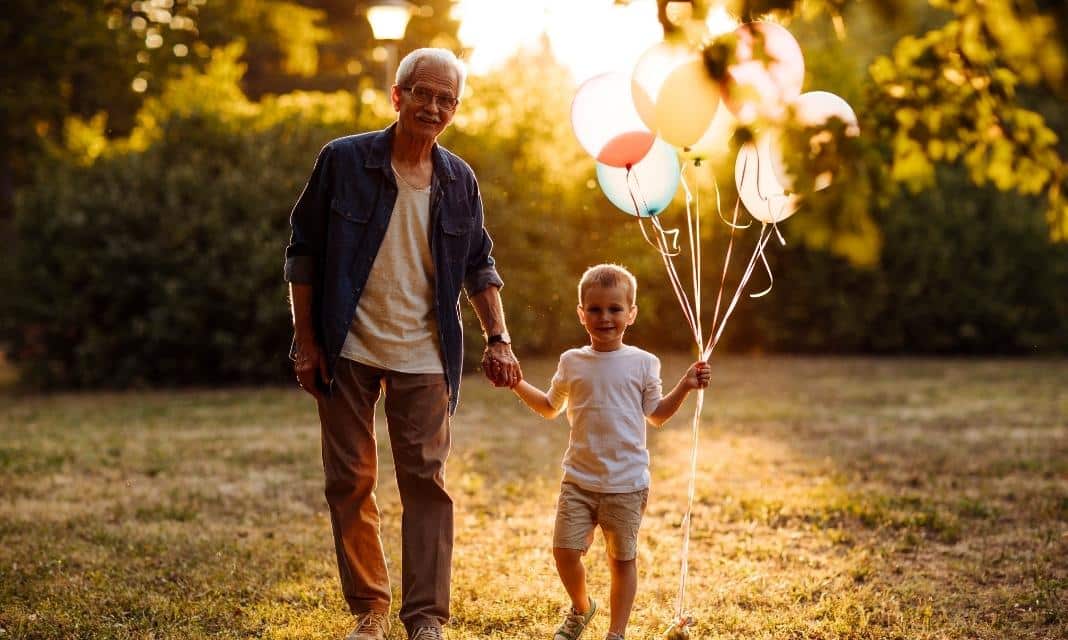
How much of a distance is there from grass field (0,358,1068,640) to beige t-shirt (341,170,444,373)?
111 centimetres

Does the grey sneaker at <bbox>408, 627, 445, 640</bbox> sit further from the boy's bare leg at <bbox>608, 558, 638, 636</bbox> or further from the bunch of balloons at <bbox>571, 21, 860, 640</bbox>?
the bunch of balloons at <bbox>571, 21, 860, 640</bbox>

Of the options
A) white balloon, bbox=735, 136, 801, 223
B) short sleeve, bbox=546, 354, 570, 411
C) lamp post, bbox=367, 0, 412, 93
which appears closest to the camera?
short sleeve, bbox=546, 354, 570, 411

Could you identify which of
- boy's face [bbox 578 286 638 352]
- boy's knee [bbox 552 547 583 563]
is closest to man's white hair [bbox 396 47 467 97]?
boy's face [bbox 578 286 638 352]

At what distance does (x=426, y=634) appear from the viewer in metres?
4.11

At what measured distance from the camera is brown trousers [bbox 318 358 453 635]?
4.15m

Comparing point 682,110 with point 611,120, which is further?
point 611,120

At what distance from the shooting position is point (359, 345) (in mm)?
4109

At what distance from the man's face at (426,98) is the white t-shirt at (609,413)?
890mm

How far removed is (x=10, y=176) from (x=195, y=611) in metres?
20.5

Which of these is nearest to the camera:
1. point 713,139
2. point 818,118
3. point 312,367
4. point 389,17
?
point 818,118

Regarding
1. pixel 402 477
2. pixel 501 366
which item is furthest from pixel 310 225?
pixel 402 477

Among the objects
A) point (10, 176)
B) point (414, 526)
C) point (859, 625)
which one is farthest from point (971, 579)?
point (10, 176)

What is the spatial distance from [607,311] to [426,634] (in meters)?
1.24

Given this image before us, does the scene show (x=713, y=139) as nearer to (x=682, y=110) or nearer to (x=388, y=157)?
(x=682, y=110)
